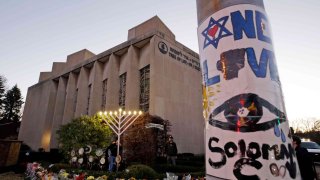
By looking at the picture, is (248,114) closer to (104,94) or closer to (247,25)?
(247,25)

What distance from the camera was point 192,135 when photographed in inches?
1104

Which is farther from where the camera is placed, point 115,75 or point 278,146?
point 115,75

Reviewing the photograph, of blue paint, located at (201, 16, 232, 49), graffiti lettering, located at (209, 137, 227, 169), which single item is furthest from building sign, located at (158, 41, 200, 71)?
graffiti lettering, located at (209, 137, 227, 169)

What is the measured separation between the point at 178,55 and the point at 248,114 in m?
26.6

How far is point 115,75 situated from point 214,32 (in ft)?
94.8

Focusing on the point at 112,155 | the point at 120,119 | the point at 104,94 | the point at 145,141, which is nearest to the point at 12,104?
the point at 104,94

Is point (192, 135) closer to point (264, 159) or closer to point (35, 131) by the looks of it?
point (264, 159)

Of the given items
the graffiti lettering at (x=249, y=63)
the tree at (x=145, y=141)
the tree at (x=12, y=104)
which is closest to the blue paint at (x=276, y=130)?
the graffiti lettering at (x=249, y=63)

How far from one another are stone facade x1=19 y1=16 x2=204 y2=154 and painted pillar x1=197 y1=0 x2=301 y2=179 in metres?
20.6

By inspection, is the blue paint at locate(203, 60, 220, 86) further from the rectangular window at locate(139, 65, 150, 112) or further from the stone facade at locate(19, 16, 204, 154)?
the rectangular window at locate(139, 65, 150, 112)

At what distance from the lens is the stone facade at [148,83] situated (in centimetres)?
2600

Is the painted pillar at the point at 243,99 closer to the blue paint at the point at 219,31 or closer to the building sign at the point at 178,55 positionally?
the blue paint at the point at 219,31

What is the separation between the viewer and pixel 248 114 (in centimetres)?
305

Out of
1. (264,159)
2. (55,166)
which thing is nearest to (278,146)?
(264,159)
